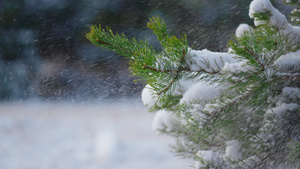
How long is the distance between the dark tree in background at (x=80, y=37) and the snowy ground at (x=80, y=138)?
0.46m

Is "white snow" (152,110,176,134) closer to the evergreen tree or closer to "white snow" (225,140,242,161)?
the evergreen tree

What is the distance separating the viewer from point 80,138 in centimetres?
414

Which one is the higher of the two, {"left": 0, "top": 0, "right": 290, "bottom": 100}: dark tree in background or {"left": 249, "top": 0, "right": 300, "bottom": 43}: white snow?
{"left": 249, "top": 0, "right": 300, "bottom": 43}: white snow

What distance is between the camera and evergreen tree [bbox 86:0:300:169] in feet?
2.78

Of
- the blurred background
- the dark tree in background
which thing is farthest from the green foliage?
the dark tree in background

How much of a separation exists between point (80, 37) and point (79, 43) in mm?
134

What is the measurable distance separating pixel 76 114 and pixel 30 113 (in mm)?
Answer: 812

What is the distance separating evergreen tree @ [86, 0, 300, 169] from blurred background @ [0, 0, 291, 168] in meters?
3.91

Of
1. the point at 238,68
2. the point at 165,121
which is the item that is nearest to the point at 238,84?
the point at 238,68

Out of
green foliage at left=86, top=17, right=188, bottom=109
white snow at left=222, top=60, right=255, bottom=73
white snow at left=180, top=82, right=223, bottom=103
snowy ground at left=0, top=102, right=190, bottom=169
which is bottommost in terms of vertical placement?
snowy ground at left=0, top=102, right=190, bottom=169

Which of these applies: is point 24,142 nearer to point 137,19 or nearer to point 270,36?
point 137,19

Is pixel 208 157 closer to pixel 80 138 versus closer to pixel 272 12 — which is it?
pixel 272 12

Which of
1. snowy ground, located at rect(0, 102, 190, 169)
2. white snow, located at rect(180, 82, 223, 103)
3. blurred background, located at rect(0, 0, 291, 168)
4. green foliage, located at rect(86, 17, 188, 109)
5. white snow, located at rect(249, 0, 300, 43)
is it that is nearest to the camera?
green foliage, located at rect(86, 17, 188, 109)

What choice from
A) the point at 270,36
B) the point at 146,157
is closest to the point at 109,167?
the point at 146,157
